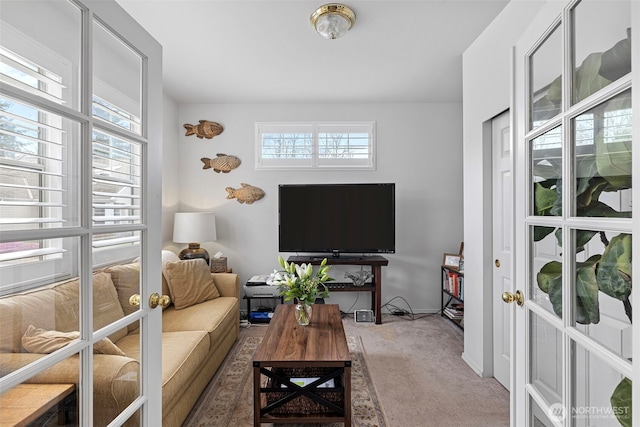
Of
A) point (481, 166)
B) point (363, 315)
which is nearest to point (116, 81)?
point (481, 166)

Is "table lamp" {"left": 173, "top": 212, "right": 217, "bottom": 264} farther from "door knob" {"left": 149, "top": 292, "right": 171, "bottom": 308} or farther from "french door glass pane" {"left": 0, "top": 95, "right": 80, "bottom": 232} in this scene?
"french door glass pane" {"left": 0, "top": 95, "right": 80, "bottom": 232}

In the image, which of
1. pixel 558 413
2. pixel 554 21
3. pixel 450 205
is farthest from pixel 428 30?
pixel 558 413

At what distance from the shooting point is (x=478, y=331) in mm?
2410

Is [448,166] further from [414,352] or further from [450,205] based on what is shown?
[414,352]

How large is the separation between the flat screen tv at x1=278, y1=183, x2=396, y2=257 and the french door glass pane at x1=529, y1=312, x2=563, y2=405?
89.3 inches

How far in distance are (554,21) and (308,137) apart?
2.91m

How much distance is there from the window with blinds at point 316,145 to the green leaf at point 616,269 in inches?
119

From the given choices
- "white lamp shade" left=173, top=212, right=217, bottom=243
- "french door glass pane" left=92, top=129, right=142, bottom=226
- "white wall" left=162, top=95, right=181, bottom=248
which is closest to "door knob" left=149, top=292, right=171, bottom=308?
"french door glass pane" left=92, top=129, right=142, bottom=226

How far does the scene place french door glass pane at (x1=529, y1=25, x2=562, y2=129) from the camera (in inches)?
38.8

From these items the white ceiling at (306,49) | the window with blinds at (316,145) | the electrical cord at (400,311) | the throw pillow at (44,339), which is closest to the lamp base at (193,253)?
the window with blinds at (316,145)

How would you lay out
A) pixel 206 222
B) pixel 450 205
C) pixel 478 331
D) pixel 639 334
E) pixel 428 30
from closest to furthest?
1. pixel 639 334
2. pixel 428 30
3. pixel 478 331
4. pixel 206 222
5. pixel 450 205

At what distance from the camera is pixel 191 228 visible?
3.34 meters

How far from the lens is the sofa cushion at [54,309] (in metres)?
0.68

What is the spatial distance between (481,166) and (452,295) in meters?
1.57
